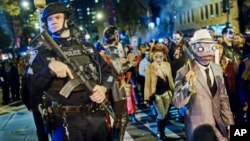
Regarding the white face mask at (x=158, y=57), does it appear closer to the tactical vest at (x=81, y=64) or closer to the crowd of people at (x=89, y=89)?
the crowd of people at (x=89, y=89)

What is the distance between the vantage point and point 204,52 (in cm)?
471

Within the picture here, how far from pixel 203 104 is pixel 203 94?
4.3 inches

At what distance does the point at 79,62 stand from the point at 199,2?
2488 inches

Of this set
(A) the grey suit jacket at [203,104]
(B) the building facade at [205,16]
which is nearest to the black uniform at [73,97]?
(A) the grey suit jacket at [203,104]

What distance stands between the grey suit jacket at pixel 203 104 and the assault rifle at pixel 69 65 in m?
1.01

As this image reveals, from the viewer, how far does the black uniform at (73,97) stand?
4.29 metres

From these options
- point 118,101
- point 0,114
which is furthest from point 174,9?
point 118,101

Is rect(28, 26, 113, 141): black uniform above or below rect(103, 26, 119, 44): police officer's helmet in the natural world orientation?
below

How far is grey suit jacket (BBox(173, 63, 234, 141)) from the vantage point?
15.1 ft

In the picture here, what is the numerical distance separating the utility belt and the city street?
3987 mm

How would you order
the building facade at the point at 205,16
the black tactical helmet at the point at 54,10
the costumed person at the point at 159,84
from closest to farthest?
1. the black tactical helmet at the point at 54,10
2. the costumed person at the point at 159,84
3. the building facade at the point at 205,16

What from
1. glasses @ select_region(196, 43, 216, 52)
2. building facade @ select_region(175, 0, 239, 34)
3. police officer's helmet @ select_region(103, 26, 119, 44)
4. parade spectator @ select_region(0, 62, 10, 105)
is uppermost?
building facade @ select_region(175, 0, 239, 34)

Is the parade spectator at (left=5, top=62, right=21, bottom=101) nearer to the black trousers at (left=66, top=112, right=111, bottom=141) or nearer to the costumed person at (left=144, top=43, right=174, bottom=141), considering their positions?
the costumed person at (left=144, top=43, right=174, bottom=141)

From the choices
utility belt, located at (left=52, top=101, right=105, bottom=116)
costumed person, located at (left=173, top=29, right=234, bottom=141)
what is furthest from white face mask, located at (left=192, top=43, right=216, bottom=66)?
utility belt, located at (left=52, top=101, right=105, bottom=116)
